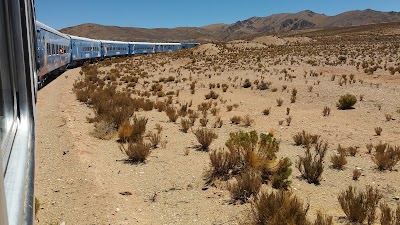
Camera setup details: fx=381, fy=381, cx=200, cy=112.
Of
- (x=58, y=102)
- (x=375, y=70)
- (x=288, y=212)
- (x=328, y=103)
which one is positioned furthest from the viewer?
(x=375, y=70)

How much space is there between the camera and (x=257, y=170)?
23.3 feet

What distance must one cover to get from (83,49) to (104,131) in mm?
32377

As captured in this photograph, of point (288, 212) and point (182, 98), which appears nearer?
point (288, 212)

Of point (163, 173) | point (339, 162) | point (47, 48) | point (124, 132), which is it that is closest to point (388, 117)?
point (339, 162)

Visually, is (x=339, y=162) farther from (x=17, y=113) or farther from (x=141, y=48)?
(x=141, y=48)

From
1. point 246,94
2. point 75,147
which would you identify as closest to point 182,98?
point 246,94

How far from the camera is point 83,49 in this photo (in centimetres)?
3984

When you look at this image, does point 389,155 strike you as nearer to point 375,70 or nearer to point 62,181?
point 62,181

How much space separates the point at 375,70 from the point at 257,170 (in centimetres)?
2523

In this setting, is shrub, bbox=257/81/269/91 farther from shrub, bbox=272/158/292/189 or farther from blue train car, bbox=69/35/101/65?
blue train car, bbox=69/35/101/65

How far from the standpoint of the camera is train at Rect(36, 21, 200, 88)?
1780cm

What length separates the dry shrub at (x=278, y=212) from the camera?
4.69 metres

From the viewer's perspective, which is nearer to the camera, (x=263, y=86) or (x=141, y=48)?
(x=263, y=86)

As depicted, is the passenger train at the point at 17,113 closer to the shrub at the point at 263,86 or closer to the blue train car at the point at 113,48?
the shrub at the point at 263,86
